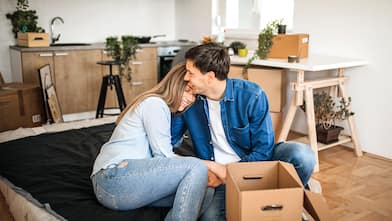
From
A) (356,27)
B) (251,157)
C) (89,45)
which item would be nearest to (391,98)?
(356,27)

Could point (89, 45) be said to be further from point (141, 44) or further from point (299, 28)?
point (299, 28)

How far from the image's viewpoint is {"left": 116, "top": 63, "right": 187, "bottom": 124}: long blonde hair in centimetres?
184

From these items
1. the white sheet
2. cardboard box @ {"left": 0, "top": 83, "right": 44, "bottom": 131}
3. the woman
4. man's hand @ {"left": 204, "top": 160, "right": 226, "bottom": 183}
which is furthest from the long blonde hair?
cardboard box @ {"left": 0, "top": 83, "right": 44, "bottom": 131}

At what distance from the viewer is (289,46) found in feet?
11.4

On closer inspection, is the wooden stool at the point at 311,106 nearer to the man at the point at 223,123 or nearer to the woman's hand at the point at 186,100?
the man at the point at 223,123

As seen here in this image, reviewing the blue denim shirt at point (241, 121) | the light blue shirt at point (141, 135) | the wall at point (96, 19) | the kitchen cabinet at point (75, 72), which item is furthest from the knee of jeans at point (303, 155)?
the wall at point (96, 19)

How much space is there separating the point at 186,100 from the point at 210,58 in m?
0.24

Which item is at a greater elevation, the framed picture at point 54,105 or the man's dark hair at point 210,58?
the man's dark hair at point 210,58

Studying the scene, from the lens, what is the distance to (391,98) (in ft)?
10.9

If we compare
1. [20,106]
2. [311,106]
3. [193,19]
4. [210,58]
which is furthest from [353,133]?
[20,106]

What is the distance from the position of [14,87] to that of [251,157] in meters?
2.87

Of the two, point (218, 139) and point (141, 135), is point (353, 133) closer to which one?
point (218, 139)

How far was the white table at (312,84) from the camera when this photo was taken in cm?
311

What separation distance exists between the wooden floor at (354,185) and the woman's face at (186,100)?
1.11m
